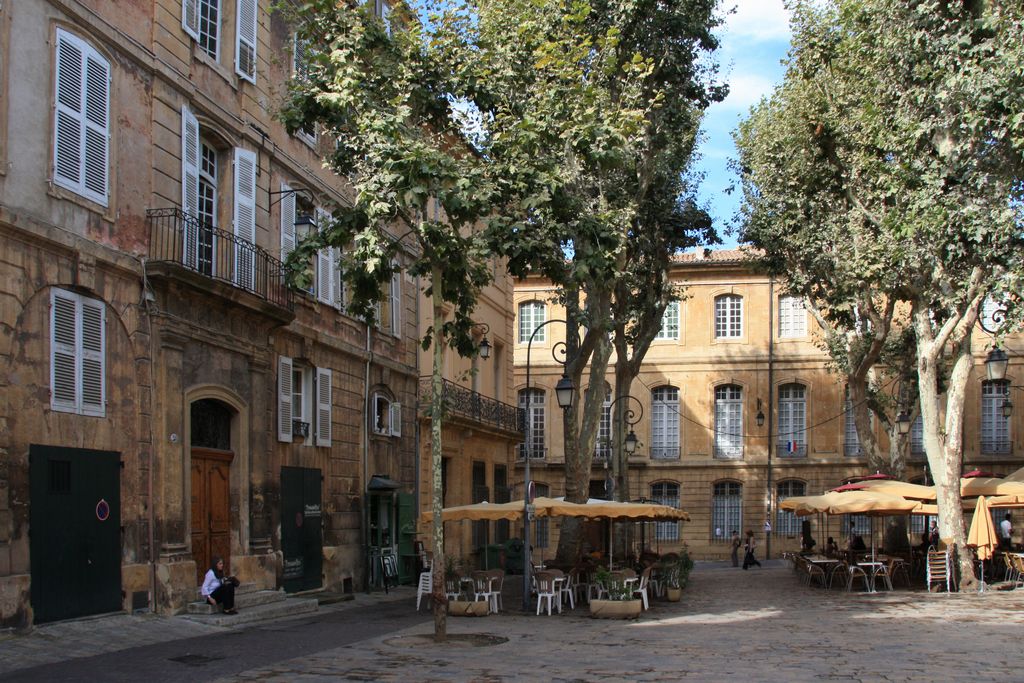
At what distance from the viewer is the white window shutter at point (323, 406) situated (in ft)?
72.2

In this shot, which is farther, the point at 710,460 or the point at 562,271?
the point at 710,460

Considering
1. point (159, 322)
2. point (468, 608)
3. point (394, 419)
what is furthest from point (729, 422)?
point (159, 322)

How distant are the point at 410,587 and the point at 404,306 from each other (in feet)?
21.3

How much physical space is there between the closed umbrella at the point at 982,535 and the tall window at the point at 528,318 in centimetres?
2657

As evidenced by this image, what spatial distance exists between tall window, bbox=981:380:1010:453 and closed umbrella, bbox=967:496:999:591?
69.5 ft

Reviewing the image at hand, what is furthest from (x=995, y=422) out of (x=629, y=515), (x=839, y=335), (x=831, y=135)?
(x=629, y=515)

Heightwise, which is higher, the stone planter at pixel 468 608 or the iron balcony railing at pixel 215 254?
the iron balcony railing at pixel 215 254

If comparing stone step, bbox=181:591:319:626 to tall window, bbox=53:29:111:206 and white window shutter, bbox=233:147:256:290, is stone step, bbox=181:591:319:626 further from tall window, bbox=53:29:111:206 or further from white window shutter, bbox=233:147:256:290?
tall window, bbox=53:29:111:206

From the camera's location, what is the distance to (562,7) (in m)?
19.9

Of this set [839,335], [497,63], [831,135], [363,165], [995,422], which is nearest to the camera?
[363,165]

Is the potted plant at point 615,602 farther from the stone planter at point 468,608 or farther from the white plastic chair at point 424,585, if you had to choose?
the white plastic chair at point 424,585

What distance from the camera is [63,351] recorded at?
46.9ft

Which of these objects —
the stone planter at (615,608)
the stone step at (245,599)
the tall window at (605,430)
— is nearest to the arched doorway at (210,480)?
the stone step at (245,599)

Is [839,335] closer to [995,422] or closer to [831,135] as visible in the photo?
[831,135]
